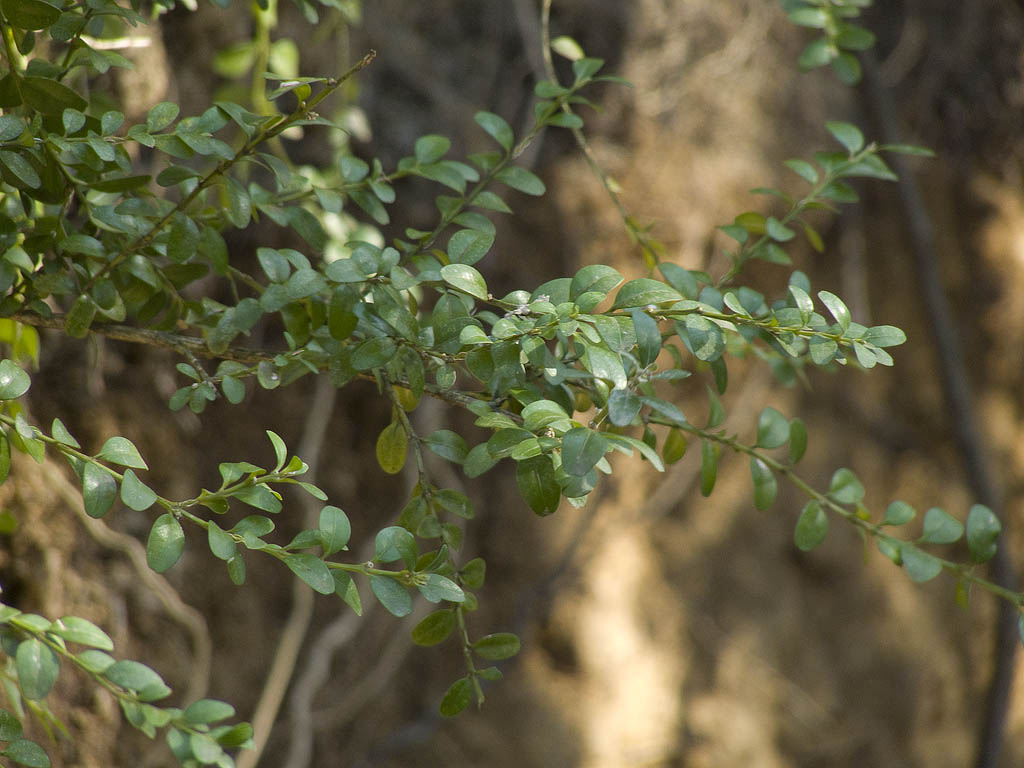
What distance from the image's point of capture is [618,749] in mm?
1308

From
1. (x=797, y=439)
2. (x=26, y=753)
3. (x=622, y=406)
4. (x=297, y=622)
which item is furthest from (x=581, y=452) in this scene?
(x=297, y=622)

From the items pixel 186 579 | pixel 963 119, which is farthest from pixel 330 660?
pixel 963 119

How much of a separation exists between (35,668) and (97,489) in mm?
108

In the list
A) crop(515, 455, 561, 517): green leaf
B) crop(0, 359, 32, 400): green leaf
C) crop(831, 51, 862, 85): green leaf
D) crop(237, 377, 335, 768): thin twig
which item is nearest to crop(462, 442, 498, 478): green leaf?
crop(515, 455, 561, 517): green leaf

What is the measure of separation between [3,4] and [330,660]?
3.16ft

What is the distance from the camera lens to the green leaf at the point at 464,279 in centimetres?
44

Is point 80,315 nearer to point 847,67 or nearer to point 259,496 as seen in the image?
point 259,496

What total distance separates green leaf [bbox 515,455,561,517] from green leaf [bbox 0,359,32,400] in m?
0.26

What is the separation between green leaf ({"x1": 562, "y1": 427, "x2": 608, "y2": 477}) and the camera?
0.39 meters

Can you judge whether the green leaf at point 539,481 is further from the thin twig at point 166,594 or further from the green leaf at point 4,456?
the thin twig at point 166,594

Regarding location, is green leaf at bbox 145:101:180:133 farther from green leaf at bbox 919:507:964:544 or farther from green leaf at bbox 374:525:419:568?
green leaf at bbox 919:507:964:544

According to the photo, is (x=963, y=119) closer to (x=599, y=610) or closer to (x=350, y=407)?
(x=599, y=610)

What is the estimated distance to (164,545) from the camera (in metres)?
0.45

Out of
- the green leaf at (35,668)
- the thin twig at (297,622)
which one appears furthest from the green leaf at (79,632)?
the thin twig at (297,622)
